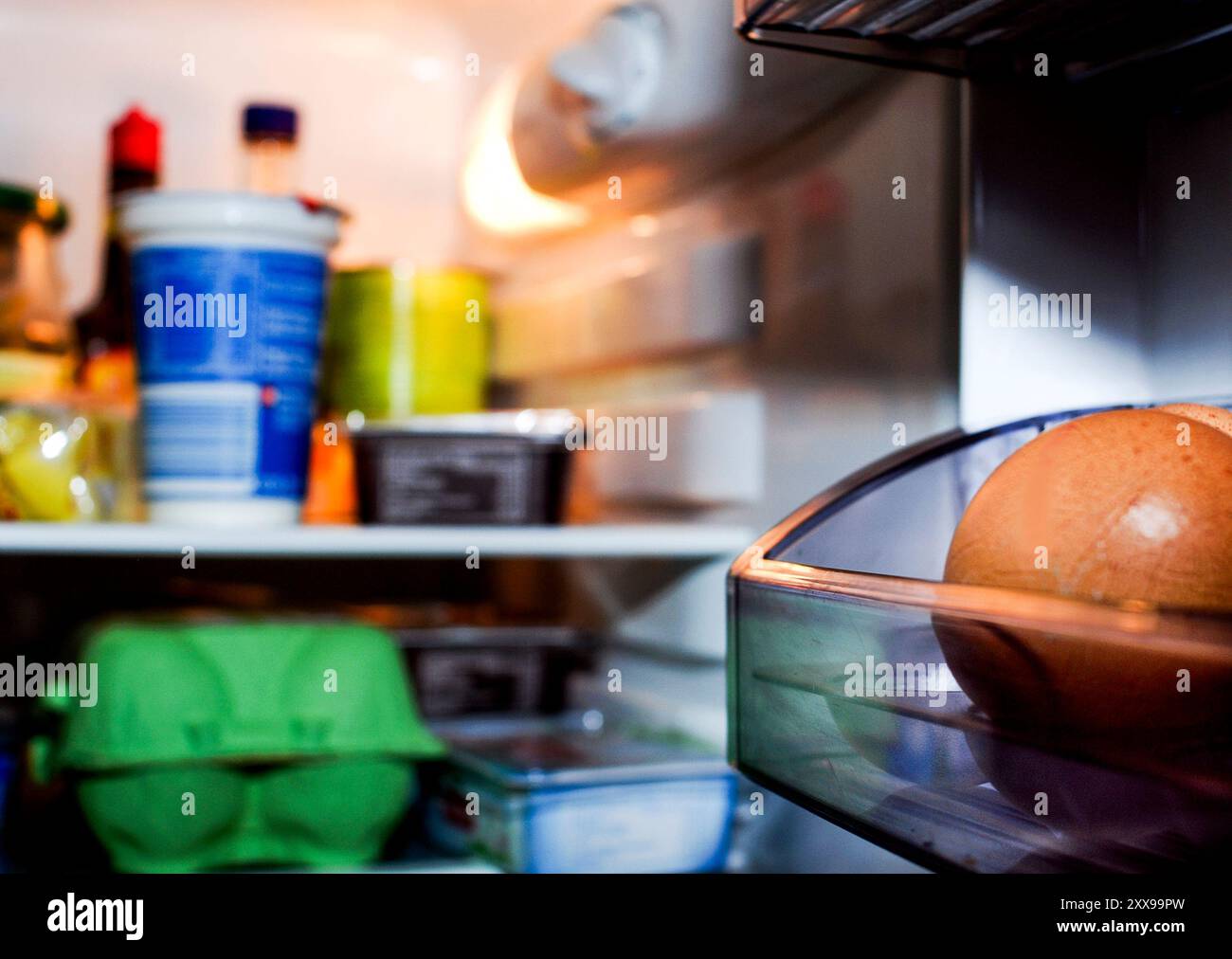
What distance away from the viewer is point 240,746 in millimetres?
900

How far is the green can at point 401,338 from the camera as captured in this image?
4.10 ft

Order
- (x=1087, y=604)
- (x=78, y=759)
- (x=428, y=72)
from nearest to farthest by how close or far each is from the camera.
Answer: (x=1087, y=604), (x=78, y=759), (x=428, y=72)

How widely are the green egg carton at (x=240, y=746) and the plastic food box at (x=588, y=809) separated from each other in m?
0.05

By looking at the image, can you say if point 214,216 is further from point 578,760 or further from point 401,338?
point 578,760

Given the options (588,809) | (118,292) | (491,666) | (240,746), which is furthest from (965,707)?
(118,292)

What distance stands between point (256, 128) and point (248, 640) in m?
0.44

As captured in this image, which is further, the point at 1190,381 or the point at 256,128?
the point at 256,128

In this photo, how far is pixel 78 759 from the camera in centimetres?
88

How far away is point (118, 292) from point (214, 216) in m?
0.38

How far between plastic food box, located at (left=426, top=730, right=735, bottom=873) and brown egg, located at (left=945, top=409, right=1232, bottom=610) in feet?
1.49

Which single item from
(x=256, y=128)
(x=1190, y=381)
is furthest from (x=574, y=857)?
(x=256, y=128)

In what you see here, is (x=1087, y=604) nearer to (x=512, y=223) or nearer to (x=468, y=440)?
(x=468, y=440)

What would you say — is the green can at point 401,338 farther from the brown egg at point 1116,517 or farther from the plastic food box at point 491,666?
the brown egg at point 1116,517

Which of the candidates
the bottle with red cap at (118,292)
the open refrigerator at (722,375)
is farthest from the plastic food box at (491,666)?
the bottle with red cap at (118,292)
